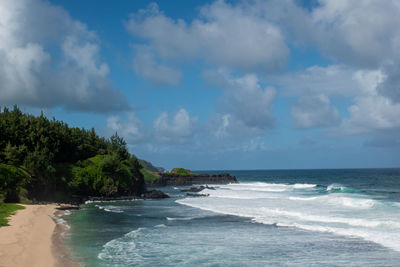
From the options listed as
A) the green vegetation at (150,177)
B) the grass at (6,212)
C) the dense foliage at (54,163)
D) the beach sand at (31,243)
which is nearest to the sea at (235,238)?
the beach sand at (31,243)

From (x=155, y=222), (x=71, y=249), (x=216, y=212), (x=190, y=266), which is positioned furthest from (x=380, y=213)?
(x=71, y=249)

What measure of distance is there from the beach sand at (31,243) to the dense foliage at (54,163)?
11.3 meters

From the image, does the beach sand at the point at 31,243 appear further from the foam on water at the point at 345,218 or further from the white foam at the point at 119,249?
the foam on water at the point at 345,218

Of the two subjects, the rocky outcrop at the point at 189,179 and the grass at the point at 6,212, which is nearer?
the grass at the point at 6,212

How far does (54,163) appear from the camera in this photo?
50219 mm

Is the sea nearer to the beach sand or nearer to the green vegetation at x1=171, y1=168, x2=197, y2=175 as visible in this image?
the beach sand

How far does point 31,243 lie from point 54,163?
32275 mm

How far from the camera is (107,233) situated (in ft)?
82.5

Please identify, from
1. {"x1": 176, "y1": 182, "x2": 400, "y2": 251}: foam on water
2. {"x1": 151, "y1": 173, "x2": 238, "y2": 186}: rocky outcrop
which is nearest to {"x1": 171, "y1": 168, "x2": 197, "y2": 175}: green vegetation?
{"x1": 151, "y1": 173, "x2": 238, "y2": 186}: rocky outcrop

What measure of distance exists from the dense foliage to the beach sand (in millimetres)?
11268

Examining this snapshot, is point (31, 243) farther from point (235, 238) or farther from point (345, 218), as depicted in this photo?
point (345, 218)

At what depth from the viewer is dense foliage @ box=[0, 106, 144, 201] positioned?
40.0 metres

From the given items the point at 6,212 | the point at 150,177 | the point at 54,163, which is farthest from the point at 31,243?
the point at 150,177

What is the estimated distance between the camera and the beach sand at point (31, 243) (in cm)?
1653
